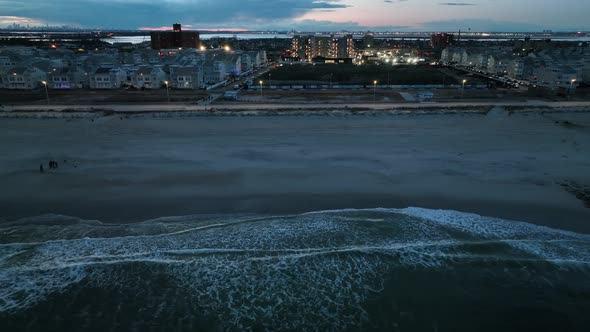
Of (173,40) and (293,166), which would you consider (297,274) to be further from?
(173,40)

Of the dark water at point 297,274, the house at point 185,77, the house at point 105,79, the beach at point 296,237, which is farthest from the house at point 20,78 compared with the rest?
the dark water at point 297,274

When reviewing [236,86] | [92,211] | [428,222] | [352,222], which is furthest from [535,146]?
[236,86]

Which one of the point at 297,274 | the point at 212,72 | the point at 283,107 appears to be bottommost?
the point at 297,274

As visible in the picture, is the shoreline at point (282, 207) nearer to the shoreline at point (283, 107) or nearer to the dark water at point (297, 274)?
the dark water at point (297, 274)

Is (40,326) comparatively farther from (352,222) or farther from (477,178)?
(477,178)

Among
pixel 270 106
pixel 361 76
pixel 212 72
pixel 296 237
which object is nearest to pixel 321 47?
pixel 361 76
